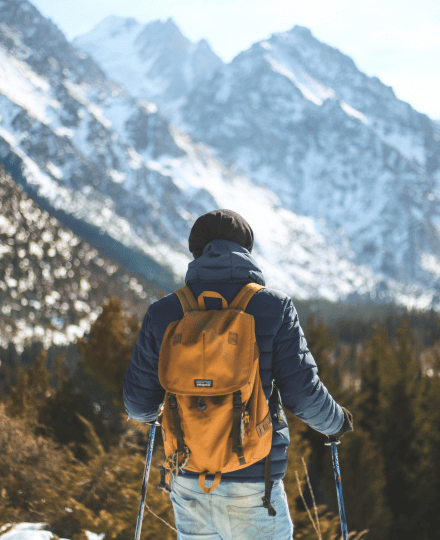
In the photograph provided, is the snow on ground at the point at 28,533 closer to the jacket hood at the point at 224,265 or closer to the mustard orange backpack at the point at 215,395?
the mustard orange backpack at the point at 215,395

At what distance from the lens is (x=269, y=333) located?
2.58 metres

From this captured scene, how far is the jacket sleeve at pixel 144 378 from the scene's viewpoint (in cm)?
284

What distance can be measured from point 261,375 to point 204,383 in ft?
1.15

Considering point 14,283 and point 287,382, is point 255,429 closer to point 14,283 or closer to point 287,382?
point 287,382

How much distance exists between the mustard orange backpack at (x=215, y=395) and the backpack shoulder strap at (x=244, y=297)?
0.05ft

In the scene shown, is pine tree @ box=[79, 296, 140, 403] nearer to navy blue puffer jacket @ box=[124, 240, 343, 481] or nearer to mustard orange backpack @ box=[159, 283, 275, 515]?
navy blue puffer jacket @ box=[124, 240, 343, 481]

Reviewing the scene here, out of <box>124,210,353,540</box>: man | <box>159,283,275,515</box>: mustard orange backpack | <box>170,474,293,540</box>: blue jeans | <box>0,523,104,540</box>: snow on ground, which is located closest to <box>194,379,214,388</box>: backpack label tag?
<box>159,283,275,515</box>: mustard orange backpack

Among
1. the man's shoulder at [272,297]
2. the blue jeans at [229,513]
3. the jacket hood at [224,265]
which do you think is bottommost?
the blue jeans at [229,513]

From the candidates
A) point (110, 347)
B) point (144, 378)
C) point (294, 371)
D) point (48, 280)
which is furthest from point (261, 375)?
point (48, 280)

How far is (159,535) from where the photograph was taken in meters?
4.91

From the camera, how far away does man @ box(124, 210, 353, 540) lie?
8.38 feet

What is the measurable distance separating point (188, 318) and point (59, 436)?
18.0 meters

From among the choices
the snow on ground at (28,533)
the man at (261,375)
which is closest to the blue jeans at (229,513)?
the man at (261,375)

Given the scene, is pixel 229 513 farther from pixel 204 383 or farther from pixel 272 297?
pixel 272 297
